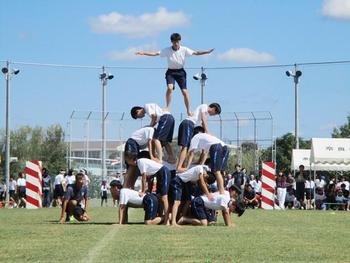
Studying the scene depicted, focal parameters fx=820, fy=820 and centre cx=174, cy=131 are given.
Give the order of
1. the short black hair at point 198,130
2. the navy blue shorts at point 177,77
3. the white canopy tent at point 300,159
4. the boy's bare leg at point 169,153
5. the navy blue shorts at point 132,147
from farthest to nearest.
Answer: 1. the white canopy tent at point 300,159
2. the navy blue shorts at point 177,77
3. the boy's bare leg at point 169,153
4. the short black hair at point 198,130
5. the navy blue shorts at point 132,147

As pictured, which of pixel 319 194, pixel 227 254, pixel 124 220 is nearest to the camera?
pixel 227 254

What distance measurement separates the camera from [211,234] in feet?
46.2

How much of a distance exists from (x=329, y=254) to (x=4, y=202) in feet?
106

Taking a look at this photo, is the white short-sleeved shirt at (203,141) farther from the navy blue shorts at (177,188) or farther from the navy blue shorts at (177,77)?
the navy blue shorts at (177,77)

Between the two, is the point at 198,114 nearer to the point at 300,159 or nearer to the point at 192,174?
the point at 192,174

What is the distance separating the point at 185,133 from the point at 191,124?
263 millimetres

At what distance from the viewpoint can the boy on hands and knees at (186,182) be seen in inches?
673

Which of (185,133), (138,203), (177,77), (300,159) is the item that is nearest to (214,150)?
(185,133)

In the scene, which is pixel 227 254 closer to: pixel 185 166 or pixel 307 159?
pixel 185 166

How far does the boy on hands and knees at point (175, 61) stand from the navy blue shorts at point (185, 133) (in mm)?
926

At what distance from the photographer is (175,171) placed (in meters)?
17.7

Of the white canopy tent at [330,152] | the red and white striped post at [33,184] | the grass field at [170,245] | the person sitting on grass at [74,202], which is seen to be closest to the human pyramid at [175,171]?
the grass field at [170,245]

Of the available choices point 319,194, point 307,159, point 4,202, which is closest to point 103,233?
point 319,194

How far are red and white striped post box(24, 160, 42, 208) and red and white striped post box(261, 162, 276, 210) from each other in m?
9.32
